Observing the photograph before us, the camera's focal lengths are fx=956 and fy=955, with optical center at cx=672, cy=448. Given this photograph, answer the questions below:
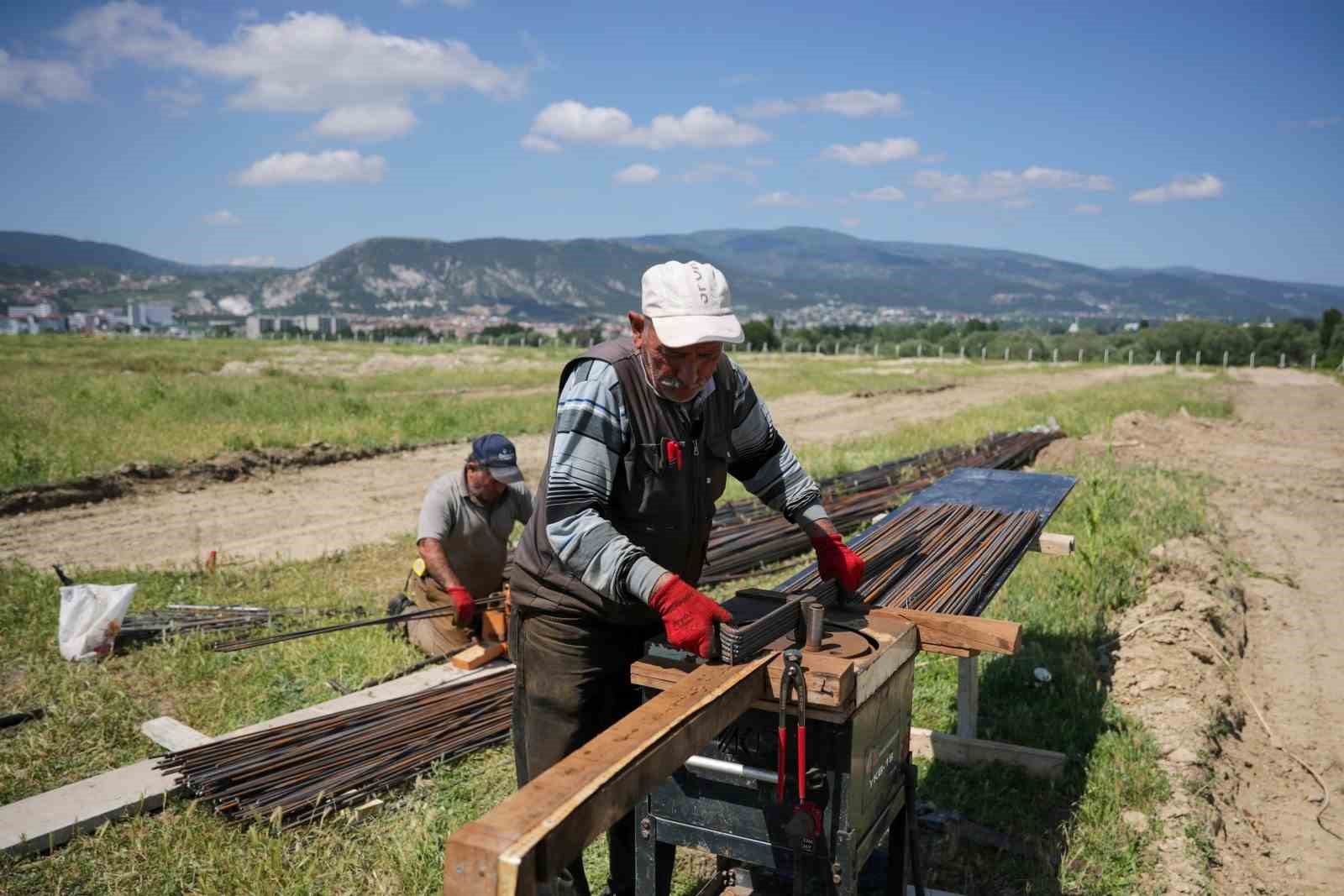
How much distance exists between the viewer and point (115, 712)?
490cm

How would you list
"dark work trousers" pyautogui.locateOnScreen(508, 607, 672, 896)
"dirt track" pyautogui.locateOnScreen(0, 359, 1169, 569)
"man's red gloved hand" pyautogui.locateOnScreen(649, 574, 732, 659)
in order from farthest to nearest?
"dirt track" pyautogui.locateOnScreen(0, 359, 1169, 569) < "dark work trousers" pyautogui.locateOnScreen(508, 607, 672, 896) < "man's red gloved hand" pyautogui.locateOnScreen(649, 574, 732, 659)

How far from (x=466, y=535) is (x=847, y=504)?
478 centimetres

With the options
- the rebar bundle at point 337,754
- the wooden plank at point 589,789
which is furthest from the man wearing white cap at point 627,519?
the rebar bundle at point 337,754

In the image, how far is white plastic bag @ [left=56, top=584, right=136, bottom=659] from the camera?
555cm

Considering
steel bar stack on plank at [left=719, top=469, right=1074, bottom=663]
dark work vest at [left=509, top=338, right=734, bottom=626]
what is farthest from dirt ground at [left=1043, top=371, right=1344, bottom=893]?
dark work vest at [left=509, top=338, right=734, bottom=626]

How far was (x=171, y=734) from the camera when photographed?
15.1 ft

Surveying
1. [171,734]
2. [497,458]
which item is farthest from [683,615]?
[171,734]

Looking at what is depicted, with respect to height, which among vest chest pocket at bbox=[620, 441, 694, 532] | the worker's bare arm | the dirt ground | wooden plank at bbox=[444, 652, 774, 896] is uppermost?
vest chest pocket at bbox=[620, 441, 694, 532]

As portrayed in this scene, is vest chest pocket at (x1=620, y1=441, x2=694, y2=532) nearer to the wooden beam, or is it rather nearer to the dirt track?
the wooden beam

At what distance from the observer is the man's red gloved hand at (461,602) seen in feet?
18.0

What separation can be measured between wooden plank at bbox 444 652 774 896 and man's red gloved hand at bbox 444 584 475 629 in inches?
128

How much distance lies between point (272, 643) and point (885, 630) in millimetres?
4329

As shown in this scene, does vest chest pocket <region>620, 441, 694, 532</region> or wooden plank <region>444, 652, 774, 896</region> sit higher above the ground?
vest chest pocket <region>620, 441, 694, 532</region>

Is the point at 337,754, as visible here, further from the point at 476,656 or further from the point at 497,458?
the point at 497,458
